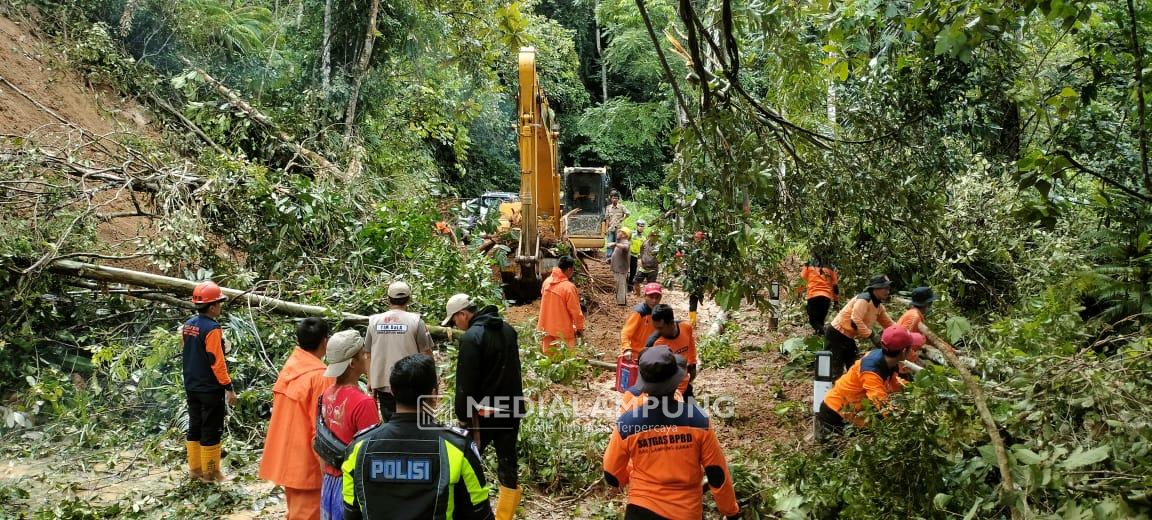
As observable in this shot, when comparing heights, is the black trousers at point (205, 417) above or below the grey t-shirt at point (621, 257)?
below

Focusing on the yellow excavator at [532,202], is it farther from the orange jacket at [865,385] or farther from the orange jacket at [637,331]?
the orange jacket at [865,385]

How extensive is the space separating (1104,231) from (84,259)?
392 inches

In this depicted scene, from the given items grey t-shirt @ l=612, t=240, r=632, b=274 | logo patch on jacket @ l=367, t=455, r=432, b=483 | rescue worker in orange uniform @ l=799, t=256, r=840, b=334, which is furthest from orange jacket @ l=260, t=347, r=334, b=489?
grey t-shirt @ l=612, t=240, r=632, b=274

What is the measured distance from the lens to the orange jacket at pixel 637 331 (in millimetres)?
7023

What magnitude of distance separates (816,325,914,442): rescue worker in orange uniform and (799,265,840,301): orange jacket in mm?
3740

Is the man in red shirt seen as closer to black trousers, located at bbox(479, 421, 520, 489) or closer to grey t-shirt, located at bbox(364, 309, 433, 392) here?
black trousers, located at bbox(479, 421, 520, 489)

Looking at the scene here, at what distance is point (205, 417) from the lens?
5.96 meters

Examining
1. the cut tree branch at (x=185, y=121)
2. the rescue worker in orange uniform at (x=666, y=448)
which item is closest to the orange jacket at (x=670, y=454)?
the rescue worker in orange uniform at (x=666, y=448)

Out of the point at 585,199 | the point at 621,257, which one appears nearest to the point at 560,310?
the point at 621,257

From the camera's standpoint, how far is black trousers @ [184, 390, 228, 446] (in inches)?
234

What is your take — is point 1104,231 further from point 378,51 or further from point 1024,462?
point 378,51

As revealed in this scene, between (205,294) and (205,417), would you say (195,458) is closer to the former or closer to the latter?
(205,417)

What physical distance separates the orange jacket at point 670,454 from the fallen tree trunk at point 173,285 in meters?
4.36

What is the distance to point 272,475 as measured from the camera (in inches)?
167
